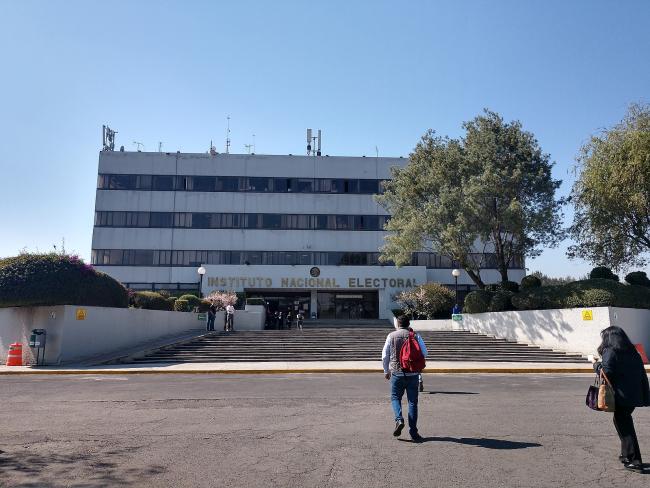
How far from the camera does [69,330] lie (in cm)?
1883

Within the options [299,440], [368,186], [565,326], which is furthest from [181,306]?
[299,440]

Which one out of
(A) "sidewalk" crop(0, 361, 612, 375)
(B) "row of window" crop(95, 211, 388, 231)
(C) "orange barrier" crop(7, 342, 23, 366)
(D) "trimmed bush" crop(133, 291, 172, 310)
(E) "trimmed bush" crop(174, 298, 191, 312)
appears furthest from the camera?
(B) "row of window" crop(95, 211, 388, 231)

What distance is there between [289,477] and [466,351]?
61.9 ft

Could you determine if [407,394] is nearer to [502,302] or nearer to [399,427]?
[399,427]

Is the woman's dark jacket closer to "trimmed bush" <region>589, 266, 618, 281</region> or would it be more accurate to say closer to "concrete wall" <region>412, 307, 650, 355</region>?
"concrete wall" <region>412, 307, 650, 355</region>

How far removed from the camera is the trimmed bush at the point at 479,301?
92.3ft

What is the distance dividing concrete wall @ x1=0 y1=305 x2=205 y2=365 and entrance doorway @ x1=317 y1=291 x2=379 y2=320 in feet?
74.8

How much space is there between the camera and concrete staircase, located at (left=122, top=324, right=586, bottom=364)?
21000 mm

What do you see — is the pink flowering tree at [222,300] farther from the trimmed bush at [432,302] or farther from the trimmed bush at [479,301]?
the trimmed bush at [479,301]

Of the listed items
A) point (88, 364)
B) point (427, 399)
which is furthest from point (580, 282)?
point (88, 364)

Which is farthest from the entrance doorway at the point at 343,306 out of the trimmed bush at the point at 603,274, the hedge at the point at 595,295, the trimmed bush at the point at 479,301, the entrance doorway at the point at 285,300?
the trimmed bush at the point at 603,274

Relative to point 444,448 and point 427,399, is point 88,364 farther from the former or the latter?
point 444,448

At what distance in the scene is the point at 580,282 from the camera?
73.0 feet

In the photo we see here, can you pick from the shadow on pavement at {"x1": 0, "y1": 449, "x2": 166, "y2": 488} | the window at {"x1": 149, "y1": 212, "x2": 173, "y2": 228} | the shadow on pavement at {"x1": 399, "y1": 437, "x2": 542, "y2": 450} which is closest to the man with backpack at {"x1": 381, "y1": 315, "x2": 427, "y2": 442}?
the shadow on pavement at {"x1": 399, "y1": 437, "x2": 542, "y2": 450}
